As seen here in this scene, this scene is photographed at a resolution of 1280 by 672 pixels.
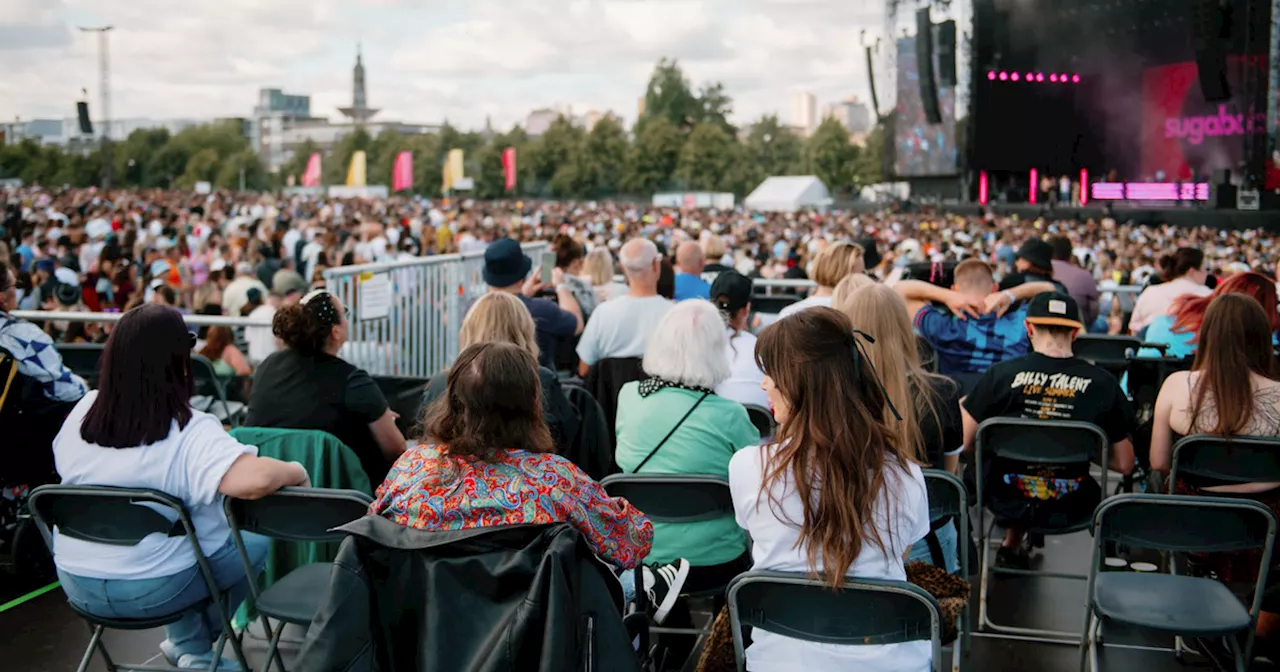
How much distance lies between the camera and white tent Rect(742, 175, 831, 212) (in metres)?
56.7

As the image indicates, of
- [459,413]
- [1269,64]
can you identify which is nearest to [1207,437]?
[459,413]

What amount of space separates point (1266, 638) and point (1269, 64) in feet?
63.7

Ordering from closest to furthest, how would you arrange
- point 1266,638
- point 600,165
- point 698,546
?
point 698,546, point 1266,638, point 600,165

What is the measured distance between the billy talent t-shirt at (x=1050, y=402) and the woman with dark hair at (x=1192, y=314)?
1.94ft

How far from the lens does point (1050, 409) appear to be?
4418mm

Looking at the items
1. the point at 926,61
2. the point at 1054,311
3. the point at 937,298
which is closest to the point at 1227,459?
the point at 1054,311

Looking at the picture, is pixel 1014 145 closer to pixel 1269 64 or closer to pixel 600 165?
pixel 1269 64

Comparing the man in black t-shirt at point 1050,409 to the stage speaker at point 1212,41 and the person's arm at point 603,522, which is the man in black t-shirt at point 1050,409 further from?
the stage speaker at point 1212,41

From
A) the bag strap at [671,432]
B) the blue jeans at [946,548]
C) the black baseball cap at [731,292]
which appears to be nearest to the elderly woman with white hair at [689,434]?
the bag strap at [671,432]

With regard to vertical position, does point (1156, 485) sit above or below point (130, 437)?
below

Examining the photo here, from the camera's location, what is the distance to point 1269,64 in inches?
792

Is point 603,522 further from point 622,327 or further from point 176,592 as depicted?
point 622,327

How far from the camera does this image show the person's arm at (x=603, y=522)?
253 cm

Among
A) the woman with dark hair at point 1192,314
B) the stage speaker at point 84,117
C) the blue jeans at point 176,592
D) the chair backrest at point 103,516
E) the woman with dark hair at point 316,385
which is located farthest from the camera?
the stage speaker at point 84,117
